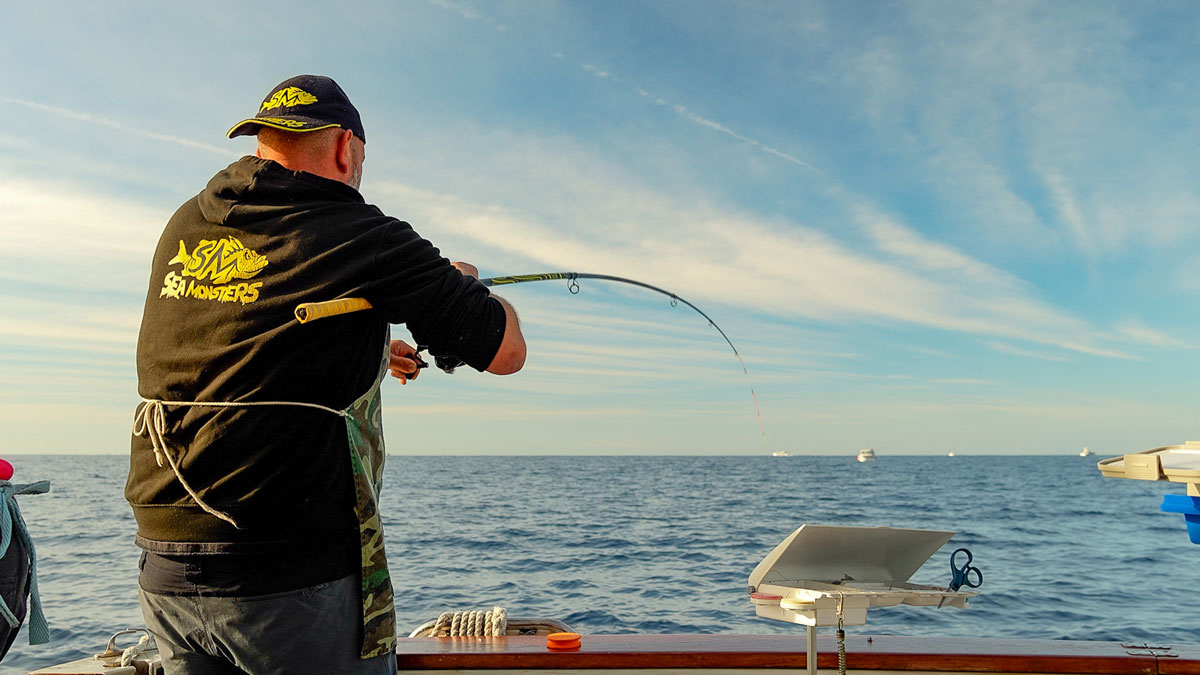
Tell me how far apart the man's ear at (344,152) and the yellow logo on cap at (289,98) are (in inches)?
3.0

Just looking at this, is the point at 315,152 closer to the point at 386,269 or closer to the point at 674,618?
the point at 386,269

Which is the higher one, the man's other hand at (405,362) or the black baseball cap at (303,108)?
the black baseball cap at (303,108)

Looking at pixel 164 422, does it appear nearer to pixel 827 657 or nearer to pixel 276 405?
pixel 276 405

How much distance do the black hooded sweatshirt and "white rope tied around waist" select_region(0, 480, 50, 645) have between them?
1221mm

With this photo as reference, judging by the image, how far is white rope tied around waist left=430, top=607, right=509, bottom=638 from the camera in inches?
122

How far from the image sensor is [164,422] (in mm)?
1377

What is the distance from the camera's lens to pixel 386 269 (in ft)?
4.63

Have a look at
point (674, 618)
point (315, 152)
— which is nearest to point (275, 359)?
point (315, 152)

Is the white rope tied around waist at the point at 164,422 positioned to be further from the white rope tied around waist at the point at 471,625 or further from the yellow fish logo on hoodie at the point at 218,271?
the white rope tied around waist at the point at 471,625

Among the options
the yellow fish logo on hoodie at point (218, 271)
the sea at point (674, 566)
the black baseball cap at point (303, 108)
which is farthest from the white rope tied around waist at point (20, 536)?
the sea at point (674, 566)

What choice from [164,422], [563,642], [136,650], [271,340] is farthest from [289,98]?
[136,650]

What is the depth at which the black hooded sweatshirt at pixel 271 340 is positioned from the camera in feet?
4.39

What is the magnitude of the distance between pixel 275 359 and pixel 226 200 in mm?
297

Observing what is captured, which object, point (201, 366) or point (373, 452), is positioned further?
point (373, 452)
